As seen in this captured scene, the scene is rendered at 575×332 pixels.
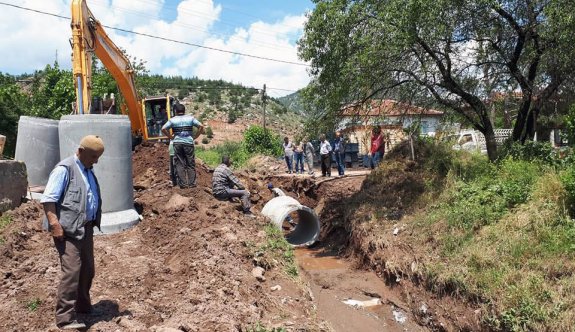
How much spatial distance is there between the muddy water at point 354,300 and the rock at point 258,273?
1.00 m

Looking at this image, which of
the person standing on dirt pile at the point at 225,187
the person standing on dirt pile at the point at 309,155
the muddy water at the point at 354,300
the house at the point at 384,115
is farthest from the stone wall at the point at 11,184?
the person standing on dirt pile at the point at 309,155

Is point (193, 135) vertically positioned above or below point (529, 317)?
above

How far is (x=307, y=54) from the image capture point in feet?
36.1

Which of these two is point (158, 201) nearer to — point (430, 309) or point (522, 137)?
point (430, 309)

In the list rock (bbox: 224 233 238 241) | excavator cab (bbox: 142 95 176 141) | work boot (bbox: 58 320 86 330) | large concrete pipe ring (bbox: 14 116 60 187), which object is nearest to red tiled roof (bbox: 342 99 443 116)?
rock (bbox: 224 233 238 241)

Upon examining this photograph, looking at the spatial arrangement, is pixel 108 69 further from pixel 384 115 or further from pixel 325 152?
pixel 325 152

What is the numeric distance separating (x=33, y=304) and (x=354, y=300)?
536 centimetres

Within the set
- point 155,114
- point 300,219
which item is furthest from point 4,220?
point 155,114

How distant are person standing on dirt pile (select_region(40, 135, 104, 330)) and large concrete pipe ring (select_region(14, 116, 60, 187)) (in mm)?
5740

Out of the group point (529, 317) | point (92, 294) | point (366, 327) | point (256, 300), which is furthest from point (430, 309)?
point (92, 294)

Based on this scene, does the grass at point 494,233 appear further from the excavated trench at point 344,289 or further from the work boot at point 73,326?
the work boot at point 73,326

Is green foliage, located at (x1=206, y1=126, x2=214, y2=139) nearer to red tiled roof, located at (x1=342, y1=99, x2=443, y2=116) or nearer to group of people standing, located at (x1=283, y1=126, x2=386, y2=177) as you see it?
group of people standing, located at (x1=283, y1=126, x2=386, y2=177)

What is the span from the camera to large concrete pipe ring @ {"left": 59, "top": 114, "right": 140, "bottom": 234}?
796cm

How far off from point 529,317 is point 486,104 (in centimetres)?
720
